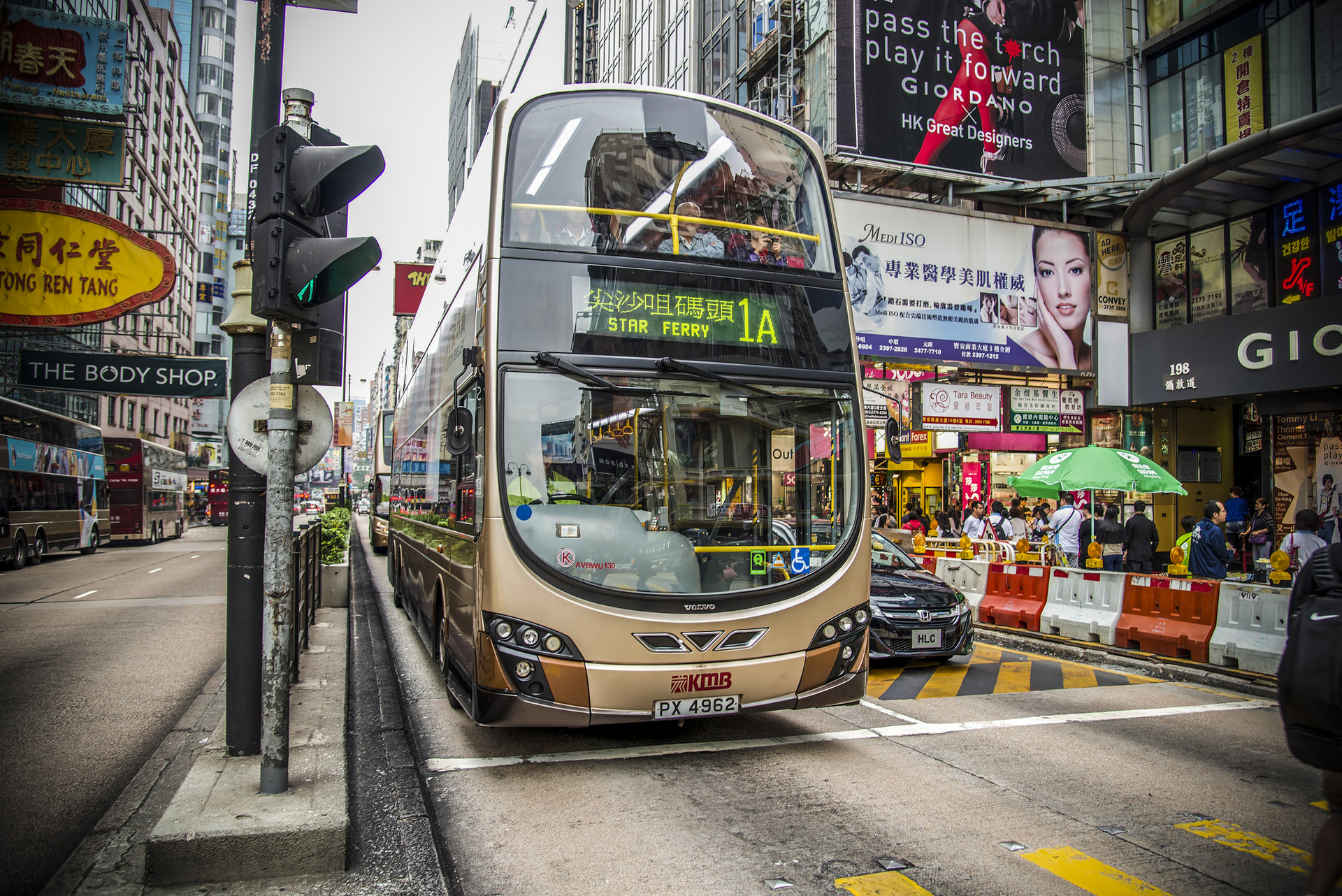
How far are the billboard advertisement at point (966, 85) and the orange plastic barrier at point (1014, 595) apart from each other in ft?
31.7

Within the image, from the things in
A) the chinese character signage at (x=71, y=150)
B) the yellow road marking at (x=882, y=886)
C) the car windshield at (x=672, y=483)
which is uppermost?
the chinese character signage at (x=71, y=150)

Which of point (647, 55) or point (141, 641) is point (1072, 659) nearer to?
point (141, 641)

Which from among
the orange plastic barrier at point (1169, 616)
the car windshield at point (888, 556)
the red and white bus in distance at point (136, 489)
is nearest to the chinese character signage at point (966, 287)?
the car windshield at point (888, 556)

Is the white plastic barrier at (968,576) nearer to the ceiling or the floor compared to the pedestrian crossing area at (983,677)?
nearer to the ceiling

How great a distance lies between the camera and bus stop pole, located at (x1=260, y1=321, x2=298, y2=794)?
4.42 m

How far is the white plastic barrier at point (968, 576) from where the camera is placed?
43.6 ft

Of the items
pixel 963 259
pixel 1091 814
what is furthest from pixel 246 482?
pixel 963 259

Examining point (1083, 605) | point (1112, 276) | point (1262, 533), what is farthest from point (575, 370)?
point (1112, 276)

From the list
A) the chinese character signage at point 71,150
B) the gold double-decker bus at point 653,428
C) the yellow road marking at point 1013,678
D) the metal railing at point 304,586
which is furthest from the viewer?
the chinese character signage at point 71,150

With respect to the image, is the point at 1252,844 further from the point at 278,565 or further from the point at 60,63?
the point at 60,63

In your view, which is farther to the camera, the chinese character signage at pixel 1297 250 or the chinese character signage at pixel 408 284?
the chinese character signage at pixel 408 284

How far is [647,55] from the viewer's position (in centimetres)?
3878

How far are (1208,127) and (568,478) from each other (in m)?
20.2

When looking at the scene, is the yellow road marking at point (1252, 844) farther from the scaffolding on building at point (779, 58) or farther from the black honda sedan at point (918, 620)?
the scaffolding on building at point (779, 58)
